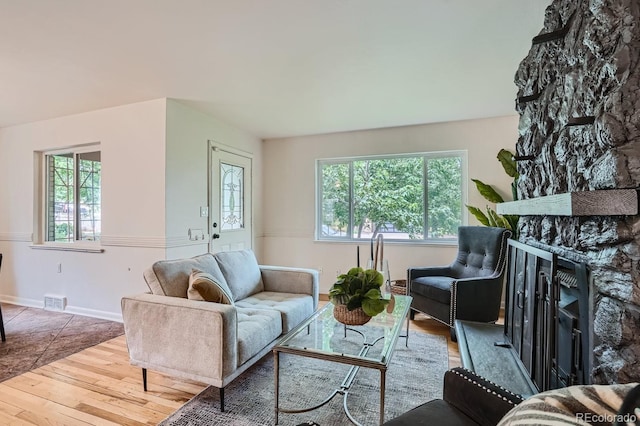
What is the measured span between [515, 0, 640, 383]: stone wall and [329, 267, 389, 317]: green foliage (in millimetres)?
934

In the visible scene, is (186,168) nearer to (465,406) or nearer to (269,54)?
(269,54)

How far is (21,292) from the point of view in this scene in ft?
13.4

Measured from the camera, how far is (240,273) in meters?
2.86

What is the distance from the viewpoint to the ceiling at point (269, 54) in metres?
1.80

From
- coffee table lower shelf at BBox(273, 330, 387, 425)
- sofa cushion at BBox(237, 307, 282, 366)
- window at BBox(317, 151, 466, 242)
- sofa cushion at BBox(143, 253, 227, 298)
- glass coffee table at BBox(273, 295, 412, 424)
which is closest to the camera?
glass coffee table at BBox(273, 295, 412, 424)

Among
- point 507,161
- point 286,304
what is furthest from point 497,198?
point 286,304

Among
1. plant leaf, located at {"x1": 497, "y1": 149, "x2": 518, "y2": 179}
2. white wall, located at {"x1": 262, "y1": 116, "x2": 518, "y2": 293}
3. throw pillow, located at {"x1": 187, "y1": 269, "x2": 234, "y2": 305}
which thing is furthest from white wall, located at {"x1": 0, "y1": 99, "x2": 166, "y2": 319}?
plant leaf, located at {"x1": 497, "y1": 149, "x2": 518, "y2": 179}

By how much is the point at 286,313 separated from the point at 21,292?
13.0ft

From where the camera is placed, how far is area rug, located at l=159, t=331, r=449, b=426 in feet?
5.89

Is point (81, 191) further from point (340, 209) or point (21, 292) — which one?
point (340, 209)

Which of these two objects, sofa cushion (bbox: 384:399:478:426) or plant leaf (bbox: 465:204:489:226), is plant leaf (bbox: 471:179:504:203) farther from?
sofa cushion (bbox: 384:399:478:426)

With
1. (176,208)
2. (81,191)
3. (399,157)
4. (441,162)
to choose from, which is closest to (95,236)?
(81,191)

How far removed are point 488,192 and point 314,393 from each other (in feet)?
9.55

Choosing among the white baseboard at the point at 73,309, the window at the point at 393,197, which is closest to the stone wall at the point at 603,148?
the window at the point at 393,197
